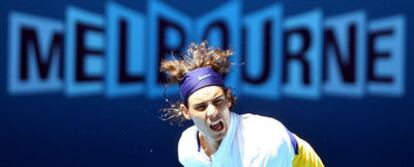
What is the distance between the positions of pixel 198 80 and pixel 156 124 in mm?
2350

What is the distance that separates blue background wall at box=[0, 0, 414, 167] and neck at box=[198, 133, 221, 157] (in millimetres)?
2153

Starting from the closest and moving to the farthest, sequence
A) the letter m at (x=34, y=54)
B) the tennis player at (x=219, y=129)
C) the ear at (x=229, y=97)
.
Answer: the tennis player at (x=219, y=129) < the ear at (x=229, y=97) < the letter m at (x=34, y=54)

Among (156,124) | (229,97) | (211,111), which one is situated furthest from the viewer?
(156,124)

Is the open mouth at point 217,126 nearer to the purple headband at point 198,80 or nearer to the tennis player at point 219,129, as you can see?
the tennis player at point 219,129

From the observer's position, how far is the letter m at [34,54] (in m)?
4.28

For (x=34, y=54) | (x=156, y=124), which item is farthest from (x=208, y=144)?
(x=34, y=54)

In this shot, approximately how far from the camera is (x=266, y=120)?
7.00 feet

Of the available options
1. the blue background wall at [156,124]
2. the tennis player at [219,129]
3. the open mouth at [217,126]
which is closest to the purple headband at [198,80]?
the tennis player at [219,129]

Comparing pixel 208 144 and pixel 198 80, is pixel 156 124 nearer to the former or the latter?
pixel 208 144

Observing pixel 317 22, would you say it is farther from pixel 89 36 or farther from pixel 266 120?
pixel 266 120

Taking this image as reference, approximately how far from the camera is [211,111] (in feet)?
6.83

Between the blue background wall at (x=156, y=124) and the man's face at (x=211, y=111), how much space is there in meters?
2.28

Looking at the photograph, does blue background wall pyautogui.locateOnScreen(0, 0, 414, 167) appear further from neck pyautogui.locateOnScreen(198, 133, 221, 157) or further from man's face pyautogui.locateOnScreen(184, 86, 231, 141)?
man's face pyautogui.locateOnScreen(184, 86, 231, 141)

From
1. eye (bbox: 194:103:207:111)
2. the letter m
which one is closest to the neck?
eye (bbox: 194:103:207:111)
